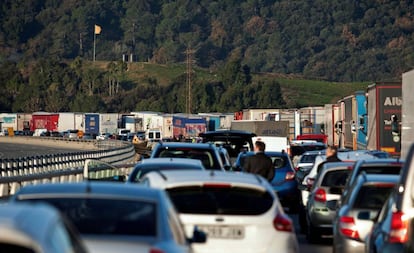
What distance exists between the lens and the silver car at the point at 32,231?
222 inches

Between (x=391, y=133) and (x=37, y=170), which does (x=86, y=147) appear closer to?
(x=37, y=170)

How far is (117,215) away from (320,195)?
418 inches

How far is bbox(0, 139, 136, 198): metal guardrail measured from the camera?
87.1 feet

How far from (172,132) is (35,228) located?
355 ft

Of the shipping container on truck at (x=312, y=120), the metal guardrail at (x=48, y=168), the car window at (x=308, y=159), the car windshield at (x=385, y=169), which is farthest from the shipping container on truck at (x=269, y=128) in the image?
the car windshield at (x=385, y=169)

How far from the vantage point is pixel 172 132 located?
374 ft

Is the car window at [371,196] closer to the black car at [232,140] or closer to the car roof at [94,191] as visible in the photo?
the car roof at [94,191]

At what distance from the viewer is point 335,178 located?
19.6 meters

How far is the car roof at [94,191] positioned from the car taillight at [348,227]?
5228mm

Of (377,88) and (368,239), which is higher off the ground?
(377,88)

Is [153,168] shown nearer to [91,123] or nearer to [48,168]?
[48,168]

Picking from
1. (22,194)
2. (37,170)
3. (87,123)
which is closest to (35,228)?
(22,194)

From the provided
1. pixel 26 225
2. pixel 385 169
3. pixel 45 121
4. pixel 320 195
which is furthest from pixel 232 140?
pixel 45 121

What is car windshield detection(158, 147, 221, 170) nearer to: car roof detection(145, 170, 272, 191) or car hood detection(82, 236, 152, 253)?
car roof detection(145, 170, 272, 191)
